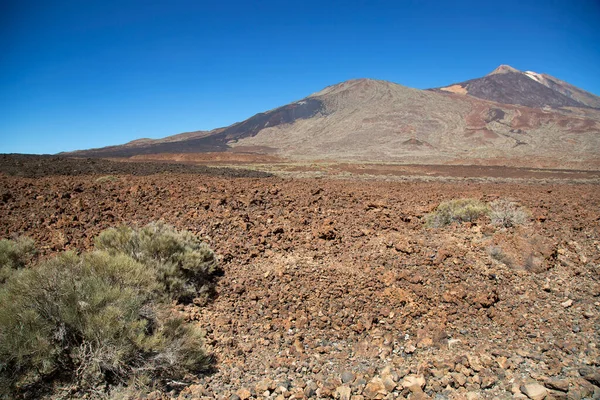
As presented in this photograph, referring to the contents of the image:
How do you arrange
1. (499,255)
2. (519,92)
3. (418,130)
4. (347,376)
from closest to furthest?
(347,376) < (499,255) < (418,130) < (519,92)

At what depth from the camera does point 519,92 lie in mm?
117312

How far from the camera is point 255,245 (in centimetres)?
607

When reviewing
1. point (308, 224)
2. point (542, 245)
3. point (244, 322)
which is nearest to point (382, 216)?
point (308, 224)

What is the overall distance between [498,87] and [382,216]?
5438 inches

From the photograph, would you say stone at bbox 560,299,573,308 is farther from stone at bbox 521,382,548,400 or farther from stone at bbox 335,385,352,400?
stone at bbox 335,385,352,400

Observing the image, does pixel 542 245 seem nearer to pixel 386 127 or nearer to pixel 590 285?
pixel 590 285

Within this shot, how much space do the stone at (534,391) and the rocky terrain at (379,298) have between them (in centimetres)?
1

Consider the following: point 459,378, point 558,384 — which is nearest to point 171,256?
point 459,378

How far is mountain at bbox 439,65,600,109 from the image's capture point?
112938 mm

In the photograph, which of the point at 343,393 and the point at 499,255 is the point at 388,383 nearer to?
the point at 343,393

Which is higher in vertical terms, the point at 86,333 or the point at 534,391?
the point at 86,333

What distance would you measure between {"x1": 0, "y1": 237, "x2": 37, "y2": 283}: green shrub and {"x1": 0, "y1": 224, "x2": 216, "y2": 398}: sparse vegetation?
152 cm

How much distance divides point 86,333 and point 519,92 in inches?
5703

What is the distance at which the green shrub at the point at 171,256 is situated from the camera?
4.46 m
